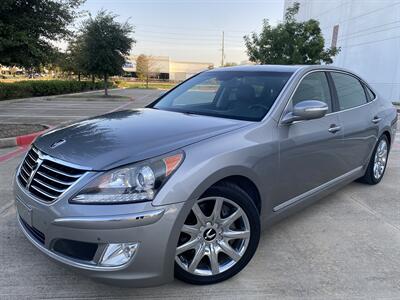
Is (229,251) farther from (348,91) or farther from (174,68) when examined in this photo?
(174,68)

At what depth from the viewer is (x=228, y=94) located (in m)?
3.94

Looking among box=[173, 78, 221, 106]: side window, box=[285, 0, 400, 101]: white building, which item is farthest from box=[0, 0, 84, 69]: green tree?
box=[285, 0, 400, 101]: white building

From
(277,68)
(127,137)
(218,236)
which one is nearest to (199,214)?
(218,236)

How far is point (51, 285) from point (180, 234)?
3.54ft

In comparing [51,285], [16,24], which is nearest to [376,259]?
[51,285]

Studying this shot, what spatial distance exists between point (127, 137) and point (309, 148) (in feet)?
5.59

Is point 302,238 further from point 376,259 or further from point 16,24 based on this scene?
point 16,24

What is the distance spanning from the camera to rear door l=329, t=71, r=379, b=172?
4.26 m

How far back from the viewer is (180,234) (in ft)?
8.64

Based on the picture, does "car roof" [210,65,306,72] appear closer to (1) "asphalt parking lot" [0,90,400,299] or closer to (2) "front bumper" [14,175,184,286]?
(1) "asphalt parking lot" [0,90,400,299]

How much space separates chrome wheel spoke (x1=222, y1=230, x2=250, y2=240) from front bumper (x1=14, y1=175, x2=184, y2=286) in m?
0.52

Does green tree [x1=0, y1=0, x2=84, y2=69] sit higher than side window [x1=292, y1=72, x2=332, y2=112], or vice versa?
green tree [x1=0, y1=0, x2=84, y2=69]

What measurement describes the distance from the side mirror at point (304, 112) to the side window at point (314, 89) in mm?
193

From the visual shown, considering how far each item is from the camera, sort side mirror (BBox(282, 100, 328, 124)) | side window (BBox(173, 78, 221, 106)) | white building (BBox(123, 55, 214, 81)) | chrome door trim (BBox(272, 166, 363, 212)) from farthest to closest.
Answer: white building (BBox(123, 55, 214, 81)), side window (BBox(173, 78, 221, 106)), chrome door trim (BBox(272, 166, 363, 212)), side mirror (BBox(282, 100, 328, 124))
